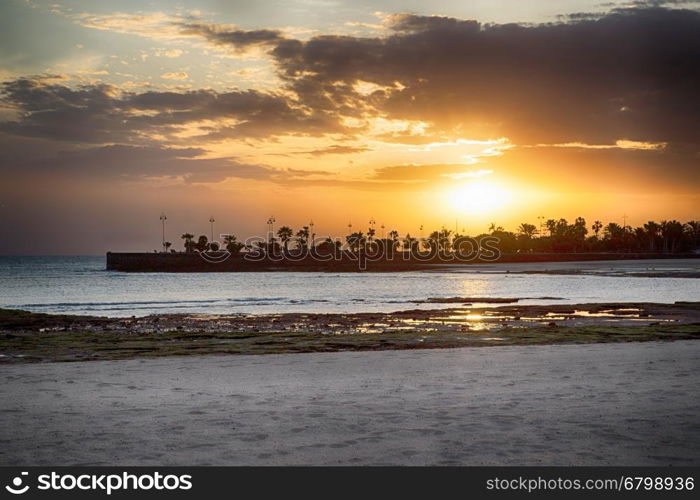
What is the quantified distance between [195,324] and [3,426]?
26201 mm

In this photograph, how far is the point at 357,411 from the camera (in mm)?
11375

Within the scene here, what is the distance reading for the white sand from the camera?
28.7 ft

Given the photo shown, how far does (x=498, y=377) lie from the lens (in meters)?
14.8

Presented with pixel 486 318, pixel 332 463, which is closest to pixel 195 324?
pixel 486 318

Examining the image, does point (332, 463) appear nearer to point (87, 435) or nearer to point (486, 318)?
point (87, 435)

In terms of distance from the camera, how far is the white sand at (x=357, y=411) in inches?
344

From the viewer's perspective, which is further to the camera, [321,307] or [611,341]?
[321,307]
